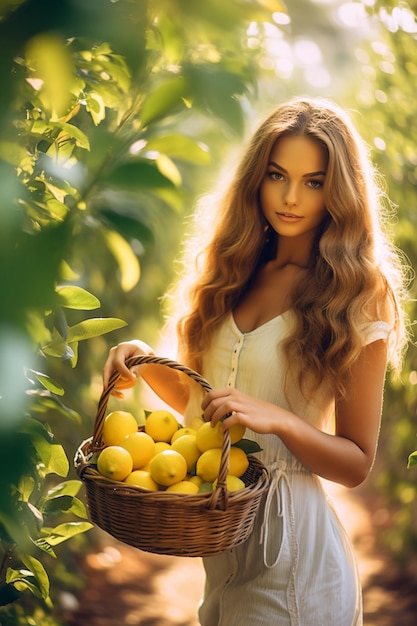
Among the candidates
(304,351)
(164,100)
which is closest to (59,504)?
(304,351)

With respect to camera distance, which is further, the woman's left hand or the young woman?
the young woman

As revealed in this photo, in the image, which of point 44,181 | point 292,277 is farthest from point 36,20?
point 292,277

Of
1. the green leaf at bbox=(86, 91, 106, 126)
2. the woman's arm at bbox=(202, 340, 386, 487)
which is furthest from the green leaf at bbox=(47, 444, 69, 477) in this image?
the green leaf at bbox=(86, 91, 106, 126)

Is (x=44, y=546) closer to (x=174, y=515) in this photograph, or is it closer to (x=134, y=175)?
(x=174, y=515)

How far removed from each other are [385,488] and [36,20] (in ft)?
14.7

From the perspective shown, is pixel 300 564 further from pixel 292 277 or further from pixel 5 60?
pixel 5 60

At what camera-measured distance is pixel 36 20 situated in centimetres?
44

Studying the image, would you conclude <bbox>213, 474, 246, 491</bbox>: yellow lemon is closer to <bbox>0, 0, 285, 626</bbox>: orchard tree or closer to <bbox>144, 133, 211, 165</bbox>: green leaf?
<bbox>0, 0, 285, 626</bbox>: orchard tree

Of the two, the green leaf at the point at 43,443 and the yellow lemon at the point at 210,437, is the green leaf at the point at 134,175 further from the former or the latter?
the yellow lemon at the point at 210,437

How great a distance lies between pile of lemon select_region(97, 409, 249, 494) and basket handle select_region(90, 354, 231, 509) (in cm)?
3

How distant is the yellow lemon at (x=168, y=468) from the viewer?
4.32 feet

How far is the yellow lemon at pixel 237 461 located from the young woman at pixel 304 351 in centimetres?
9

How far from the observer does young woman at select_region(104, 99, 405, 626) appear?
1583 millimetres

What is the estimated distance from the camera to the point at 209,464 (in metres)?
1.36
